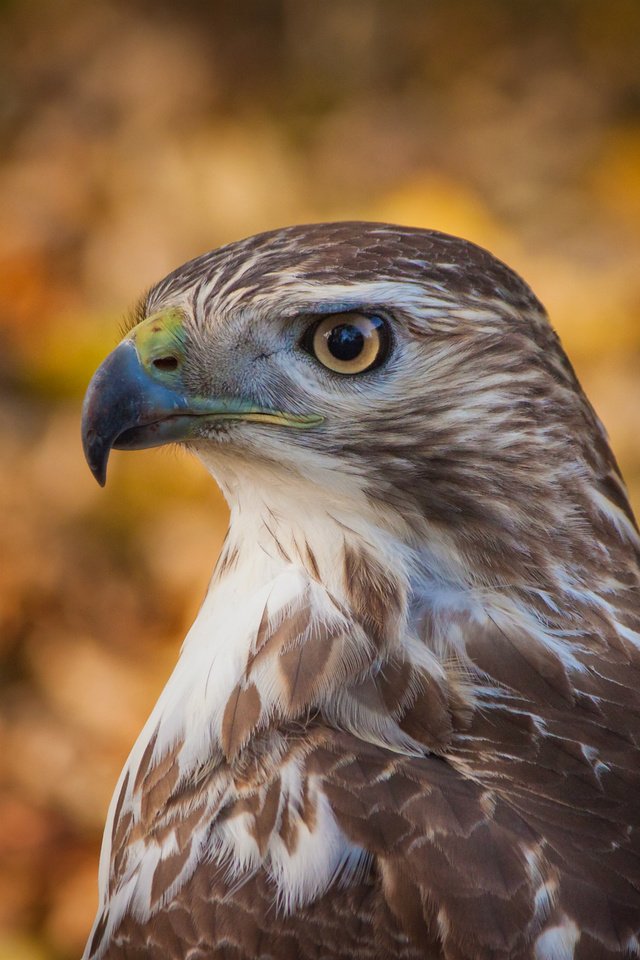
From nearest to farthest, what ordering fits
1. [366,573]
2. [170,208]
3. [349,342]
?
[349,342], [366,573], [170,208]

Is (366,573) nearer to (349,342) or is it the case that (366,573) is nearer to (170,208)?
(349,342)

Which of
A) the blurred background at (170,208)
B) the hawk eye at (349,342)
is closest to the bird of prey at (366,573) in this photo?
the hawk eye at (349,342)

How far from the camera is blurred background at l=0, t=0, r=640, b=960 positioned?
15.1ft

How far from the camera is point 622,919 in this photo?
190cm

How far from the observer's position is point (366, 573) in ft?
7.57

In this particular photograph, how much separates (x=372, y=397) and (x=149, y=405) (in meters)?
0.39

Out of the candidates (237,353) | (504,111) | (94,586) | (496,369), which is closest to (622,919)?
(496,369)

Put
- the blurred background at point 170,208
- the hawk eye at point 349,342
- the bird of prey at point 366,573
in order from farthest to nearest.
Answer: the blurred background at point 170,208, the hawk eye at point 349,342, the bird of prey at point 366,573

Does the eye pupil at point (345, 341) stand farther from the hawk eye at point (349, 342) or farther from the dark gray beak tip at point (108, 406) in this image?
the dark gray beak tip at point (108, 406)

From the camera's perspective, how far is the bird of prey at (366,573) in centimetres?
207

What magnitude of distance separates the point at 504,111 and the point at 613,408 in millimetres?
2935

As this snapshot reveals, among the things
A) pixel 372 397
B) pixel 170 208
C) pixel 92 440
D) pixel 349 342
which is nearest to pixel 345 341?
pixel 349 342

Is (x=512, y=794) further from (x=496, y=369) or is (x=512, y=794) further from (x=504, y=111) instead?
(x=504, y=111)

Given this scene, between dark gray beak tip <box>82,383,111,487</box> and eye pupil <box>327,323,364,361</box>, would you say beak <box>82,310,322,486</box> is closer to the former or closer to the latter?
dark gray beak tip <box>82,383,111,487</box>
